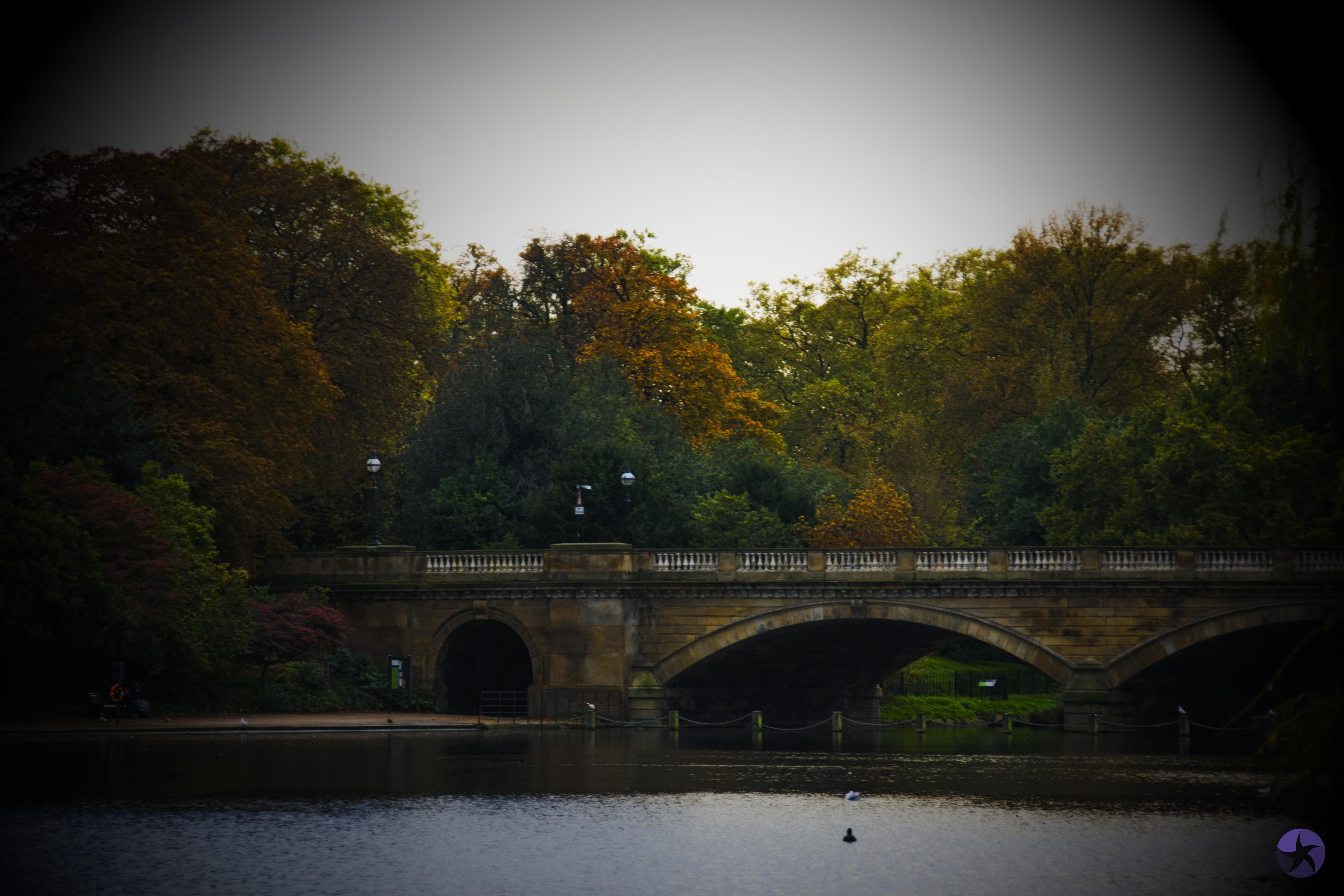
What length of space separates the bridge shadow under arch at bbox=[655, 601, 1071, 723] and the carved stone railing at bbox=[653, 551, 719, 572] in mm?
2072

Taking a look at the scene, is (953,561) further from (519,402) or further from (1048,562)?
(519,402)

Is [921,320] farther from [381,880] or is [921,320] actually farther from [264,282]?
[381,880]

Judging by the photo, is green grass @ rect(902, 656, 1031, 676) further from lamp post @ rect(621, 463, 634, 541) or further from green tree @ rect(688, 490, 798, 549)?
lamp post @ rect(621, 463, 634, 541)

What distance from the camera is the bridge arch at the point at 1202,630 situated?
42.2 m

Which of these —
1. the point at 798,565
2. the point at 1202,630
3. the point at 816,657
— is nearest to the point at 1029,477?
the point at 816,657

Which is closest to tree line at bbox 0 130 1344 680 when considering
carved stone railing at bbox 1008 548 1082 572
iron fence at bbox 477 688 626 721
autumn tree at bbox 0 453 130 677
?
autumn tree at bbox 0 453 130 677

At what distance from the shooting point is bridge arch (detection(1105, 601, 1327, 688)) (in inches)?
1663

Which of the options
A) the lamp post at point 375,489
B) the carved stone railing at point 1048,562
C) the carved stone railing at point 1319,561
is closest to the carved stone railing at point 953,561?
the carved stone railing at point 1048,562

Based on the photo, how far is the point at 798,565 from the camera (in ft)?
152

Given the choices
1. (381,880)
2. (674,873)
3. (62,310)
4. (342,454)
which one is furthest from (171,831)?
(342,454)

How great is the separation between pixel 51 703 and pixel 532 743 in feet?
41.2

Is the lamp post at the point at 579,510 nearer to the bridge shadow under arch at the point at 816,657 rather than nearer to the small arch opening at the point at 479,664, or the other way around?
the small arch opening at the point at 479,664

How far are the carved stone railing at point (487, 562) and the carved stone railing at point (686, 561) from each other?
144 inches

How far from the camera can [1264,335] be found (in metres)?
15.1
